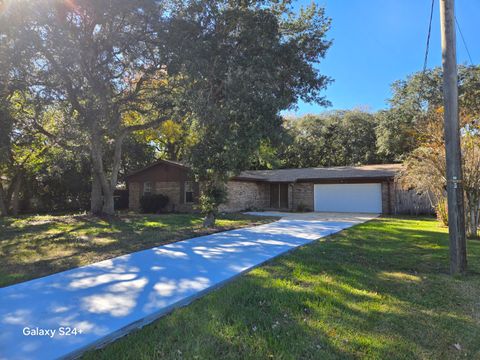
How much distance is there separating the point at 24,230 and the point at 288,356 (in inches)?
448

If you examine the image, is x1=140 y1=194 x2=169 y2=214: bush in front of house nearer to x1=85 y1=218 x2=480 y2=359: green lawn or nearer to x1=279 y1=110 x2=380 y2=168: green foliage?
x1=85 y1=218 x2=480 y2=359: green lawn

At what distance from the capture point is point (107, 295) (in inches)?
176

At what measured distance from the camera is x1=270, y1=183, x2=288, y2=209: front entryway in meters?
24.0

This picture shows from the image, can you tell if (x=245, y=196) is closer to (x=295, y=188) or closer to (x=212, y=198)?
(x=295, y=188)

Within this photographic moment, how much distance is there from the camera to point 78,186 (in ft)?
75.9

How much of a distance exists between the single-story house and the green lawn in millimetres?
14162

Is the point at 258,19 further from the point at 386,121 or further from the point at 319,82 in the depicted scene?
the point at 386,121

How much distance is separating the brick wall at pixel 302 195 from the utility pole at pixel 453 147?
16.6 metres

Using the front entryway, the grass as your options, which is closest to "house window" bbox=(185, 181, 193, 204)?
the front entryway

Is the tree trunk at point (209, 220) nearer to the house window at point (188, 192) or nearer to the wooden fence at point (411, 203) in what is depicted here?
the house window at point (188, 192)

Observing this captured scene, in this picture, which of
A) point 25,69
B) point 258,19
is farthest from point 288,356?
point 25,69

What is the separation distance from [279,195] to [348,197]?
5.19m

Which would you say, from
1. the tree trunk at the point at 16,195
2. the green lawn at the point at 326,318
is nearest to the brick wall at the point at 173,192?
the tree trunk at the point at 16,195

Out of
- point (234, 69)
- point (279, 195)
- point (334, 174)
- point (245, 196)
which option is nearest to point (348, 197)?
point (334, 174)
